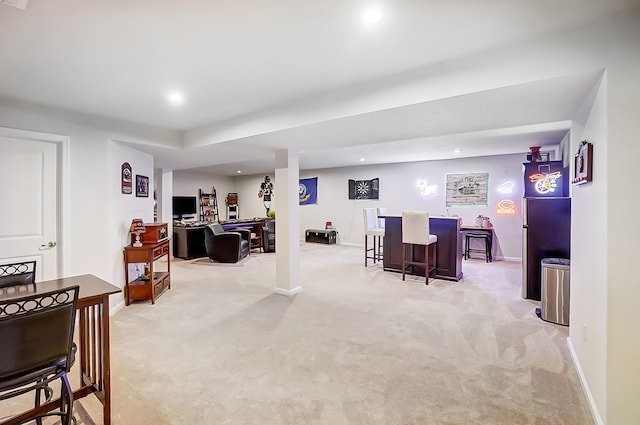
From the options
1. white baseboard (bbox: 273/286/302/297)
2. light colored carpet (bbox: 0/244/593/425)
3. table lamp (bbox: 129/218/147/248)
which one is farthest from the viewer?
white baseboard (bbox: 273/286/302/297)

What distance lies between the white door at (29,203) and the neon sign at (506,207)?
767 centimetres

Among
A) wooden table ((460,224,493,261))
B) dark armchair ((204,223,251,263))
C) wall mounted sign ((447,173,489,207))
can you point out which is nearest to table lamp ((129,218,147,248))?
dark armchair ((204,223,251,263))

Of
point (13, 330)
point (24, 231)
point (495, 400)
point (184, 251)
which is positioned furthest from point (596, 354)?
point (184, 251)

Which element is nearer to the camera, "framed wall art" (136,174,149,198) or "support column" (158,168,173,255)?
"framed wall art" (136,174,149,198)

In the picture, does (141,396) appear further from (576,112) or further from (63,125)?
(576,112)

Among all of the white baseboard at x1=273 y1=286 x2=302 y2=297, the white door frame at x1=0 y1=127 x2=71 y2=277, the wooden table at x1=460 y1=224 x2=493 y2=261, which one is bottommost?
the white baseboard at x1=273 y1=286 x2=302 y2=297

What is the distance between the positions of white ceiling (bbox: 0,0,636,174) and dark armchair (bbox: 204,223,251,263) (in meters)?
3.42

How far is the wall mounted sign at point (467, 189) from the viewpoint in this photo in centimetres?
698

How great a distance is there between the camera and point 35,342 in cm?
142

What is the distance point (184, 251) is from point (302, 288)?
Result: 3755mm

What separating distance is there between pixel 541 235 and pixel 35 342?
4.89m

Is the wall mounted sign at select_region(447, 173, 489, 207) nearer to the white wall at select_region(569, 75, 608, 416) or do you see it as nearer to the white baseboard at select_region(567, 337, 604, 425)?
the white wall at select_region(569, 75, 608, 416)

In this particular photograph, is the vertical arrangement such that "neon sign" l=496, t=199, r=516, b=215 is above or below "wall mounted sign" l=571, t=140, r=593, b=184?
below

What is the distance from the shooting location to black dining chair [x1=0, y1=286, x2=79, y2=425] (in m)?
1.35
